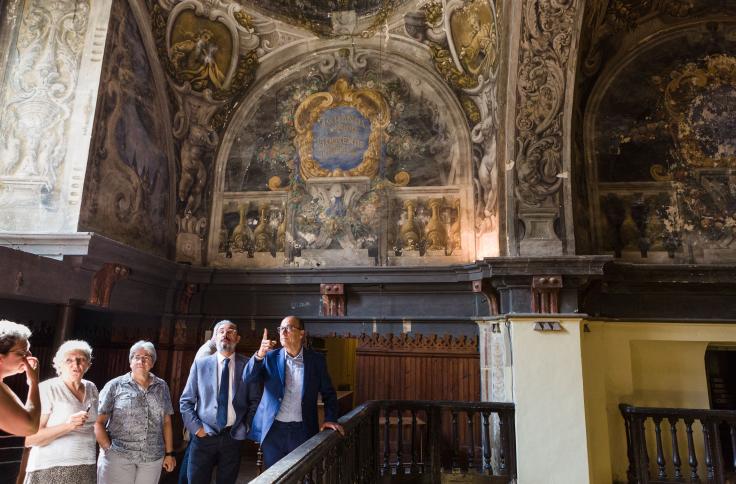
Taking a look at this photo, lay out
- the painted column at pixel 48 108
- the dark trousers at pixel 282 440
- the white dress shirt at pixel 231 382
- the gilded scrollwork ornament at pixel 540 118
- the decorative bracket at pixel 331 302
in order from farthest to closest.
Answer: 1. the decorative bracket at pixel 331 302
2. the gilded scrollwork ornament at pixel 540 118
3. the painted column at pixel 48 108
4. the white dress shirt at pixel 231 382
5. the dark trousers at pixel 282 440

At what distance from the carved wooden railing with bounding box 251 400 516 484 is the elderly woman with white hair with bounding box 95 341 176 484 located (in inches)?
46.7

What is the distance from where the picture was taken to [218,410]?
12.1ft

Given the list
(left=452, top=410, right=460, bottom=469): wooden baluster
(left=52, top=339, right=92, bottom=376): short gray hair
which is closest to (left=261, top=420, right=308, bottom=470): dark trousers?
(left=52, top=339, right=92, bottom=376): short gray hair

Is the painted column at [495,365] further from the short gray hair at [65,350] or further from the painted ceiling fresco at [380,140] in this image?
the short gray hair at [65,350]

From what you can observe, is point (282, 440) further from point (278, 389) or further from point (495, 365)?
point (495, 365)

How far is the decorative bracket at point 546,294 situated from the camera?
6293 mm

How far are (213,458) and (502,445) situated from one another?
11.9ft

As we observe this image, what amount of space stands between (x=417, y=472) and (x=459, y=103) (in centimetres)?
526

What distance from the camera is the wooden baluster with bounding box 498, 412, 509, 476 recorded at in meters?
5.99

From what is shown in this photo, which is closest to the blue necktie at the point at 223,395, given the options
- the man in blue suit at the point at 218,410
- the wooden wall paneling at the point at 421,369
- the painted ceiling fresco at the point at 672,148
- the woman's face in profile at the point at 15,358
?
the man in blue suit at the point at 218,410

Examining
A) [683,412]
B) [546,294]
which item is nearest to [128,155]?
[546,294]

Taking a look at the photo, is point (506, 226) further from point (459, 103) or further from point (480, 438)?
point (480, 438)

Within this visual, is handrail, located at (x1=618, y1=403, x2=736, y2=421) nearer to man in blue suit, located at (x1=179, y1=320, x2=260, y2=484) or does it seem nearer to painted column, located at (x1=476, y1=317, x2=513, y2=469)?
painted column, located at (x1=476, y1=317, x2=513, y2=469)

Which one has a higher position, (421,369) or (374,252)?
(374,252)
